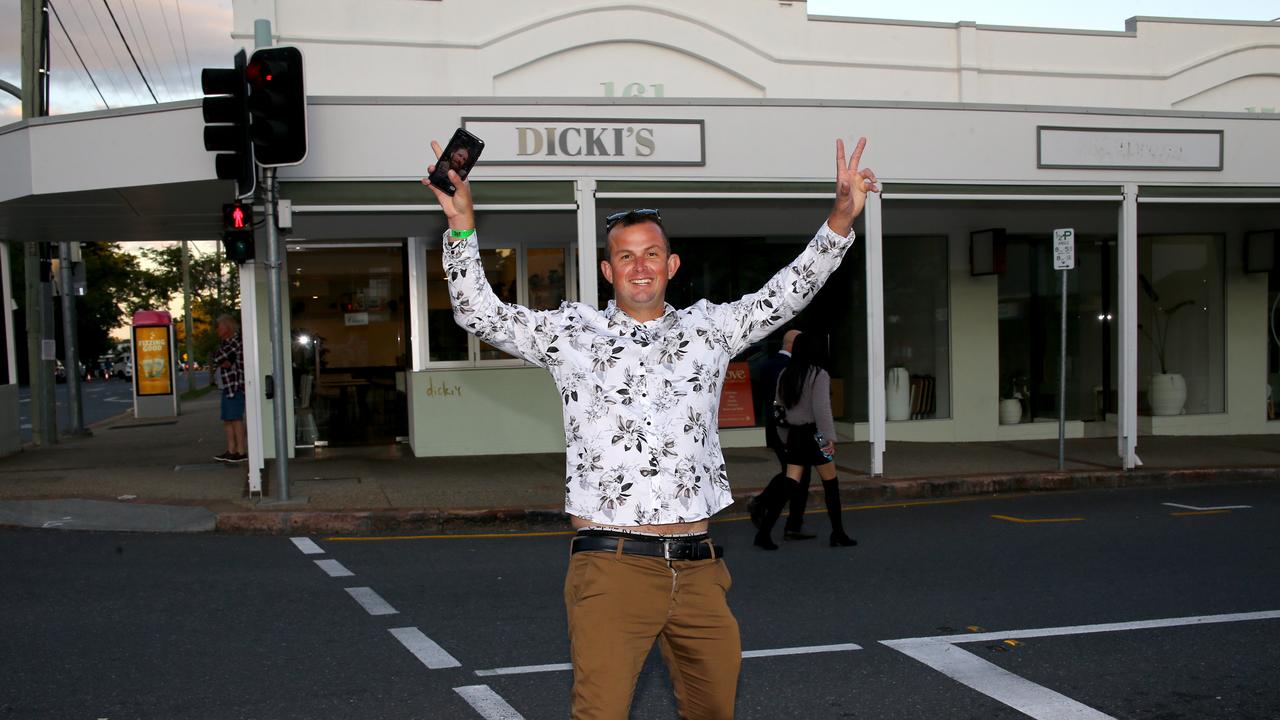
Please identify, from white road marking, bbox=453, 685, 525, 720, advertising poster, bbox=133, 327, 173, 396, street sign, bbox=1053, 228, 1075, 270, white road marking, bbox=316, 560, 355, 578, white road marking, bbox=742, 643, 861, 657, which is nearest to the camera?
white road marking, bbox=453, 685, 525, 720

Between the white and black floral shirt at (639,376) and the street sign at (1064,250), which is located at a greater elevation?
the street sign at (1064,250)

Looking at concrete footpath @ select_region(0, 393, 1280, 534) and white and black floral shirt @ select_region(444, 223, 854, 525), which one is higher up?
white and black floral shirt @ select_region(444, 223, 854, 525)

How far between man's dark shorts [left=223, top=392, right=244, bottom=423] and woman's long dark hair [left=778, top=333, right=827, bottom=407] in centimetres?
773

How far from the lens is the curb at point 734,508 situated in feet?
33.6

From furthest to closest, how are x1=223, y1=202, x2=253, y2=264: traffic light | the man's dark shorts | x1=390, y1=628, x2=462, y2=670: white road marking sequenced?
the man's dark shorts < x1=223, y1=202, x2=253, y2=264: traffic light < x1=390, y1=628, x2=462, y2=670: white road marking

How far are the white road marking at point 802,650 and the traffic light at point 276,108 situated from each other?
6.54 metres

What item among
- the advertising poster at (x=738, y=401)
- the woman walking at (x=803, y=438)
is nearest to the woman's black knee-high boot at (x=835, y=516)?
the woman walking at (x=803, y=438)

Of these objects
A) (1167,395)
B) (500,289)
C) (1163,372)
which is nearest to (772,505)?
(500,289)

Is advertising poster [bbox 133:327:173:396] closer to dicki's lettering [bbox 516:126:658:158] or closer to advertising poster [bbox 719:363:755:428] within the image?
advertising poster [bbox 719:363:755:428]

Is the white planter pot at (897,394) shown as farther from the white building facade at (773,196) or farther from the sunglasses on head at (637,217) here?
the sunglasses on head at (637,217)

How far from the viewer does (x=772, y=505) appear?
29.7 ft

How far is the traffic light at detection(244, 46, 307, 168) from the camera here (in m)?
10.2

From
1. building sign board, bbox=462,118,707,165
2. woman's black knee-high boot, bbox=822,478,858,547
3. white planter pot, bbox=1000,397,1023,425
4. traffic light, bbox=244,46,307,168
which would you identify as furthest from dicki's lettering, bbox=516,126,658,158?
white planter pot, bbox=1000,397,1023,425

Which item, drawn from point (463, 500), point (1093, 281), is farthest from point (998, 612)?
point (1093, 281)
